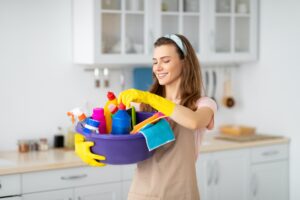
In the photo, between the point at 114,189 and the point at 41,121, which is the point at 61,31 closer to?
the point at 41,121

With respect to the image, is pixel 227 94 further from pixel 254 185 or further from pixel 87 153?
pixel 87 153

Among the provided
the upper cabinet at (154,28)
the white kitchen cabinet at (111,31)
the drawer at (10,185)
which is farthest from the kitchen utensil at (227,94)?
the drawer at (10,185)

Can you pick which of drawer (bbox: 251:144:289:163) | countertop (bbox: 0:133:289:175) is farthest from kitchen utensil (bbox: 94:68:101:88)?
drawer (bbox: 251:144:289:163)

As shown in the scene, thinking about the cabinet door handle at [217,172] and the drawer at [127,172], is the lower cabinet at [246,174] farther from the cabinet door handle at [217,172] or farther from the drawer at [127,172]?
the drawer at [127,172]

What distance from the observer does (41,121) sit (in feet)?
11.8

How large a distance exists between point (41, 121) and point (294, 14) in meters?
1.98

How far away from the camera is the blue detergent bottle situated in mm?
1994

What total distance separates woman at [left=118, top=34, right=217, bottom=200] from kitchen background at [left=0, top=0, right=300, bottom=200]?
62.7 inches

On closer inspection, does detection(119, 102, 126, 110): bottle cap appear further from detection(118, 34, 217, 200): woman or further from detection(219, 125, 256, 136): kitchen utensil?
detection(219, 125, 256, 136): kitchen utensil

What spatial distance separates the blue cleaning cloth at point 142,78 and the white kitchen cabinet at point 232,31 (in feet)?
1.55

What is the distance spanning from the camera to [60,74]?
12.0ft

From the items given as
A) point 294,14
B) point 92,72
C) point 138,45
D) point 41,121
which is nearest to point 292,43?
point 294,14

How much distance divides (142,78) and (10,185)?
1292 millimetres

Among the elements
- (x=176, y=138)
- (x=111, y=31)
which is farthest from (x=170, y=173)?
(x=111, y=31)
